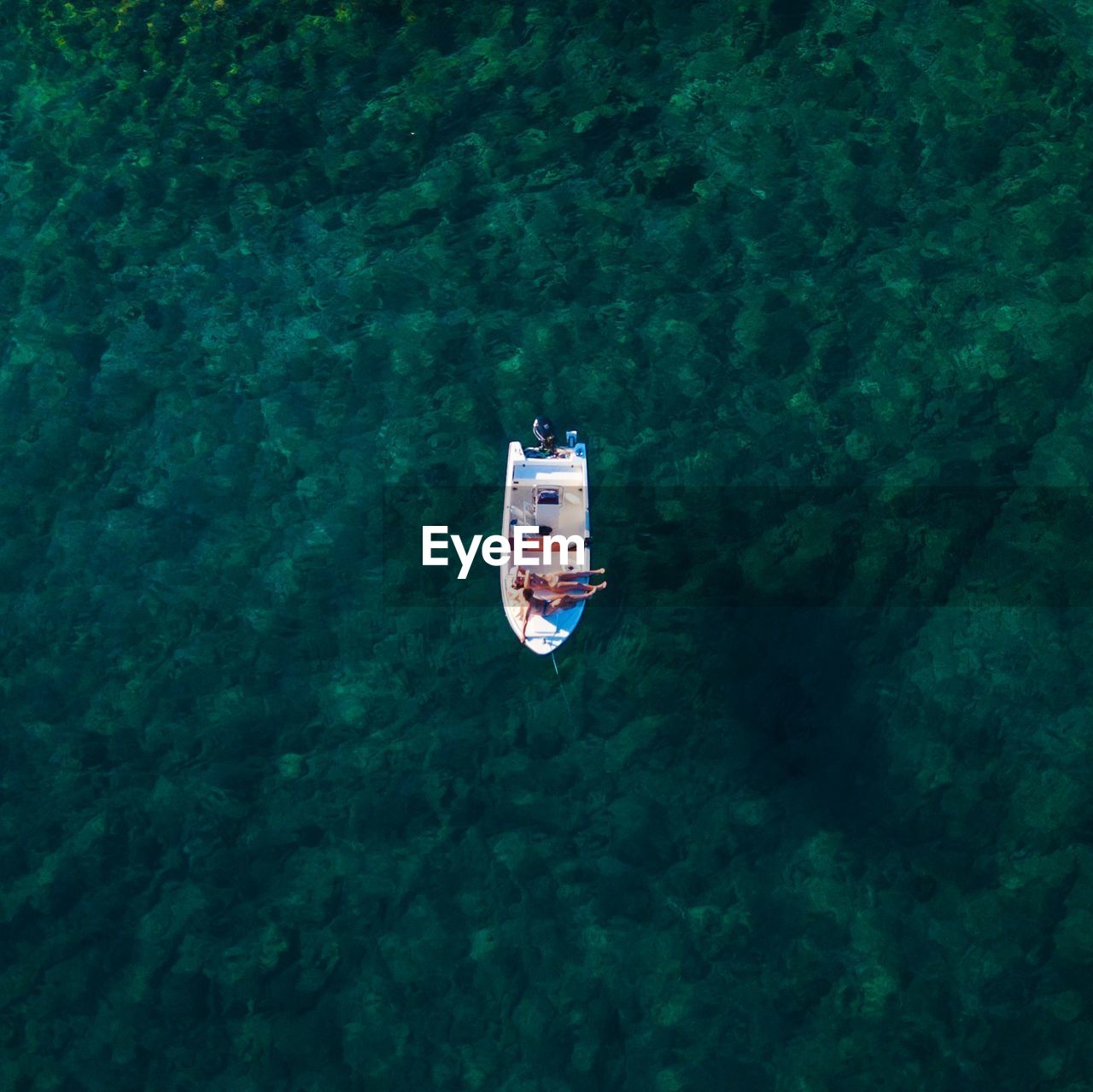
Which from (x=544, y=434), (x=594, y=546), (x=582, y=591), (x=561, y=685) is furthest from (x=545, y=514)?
(x=561, y=685)

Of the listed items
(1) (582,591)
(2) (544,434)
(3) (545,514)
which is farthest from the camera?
(2) (544,434)

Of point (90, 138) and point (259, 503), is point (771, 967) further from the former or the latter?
point (90, 138)

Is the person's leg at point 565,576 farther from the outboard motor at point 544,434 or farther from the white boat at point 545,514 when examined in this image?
the outboard motor at point 544,434

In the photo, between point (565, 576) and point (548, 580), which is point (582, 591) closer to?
point (565, 576)

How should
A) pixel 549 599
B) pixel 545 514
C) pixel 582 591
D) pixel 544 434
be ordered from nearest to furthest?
pixel 549 599, pixel 582 591, pixel 545 514, pixel 544 434

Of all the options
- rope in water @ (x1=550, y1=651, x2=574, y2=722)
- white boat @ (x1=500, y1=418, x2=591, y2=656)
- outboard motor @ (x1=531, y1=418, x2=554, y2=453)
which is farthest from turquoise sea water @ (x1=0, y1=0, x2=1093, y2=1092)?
outboard motor @ (x1=531, y1=418, x2=554, y2=453)

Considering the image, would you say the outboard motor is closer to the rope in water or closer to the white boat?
the white boat
